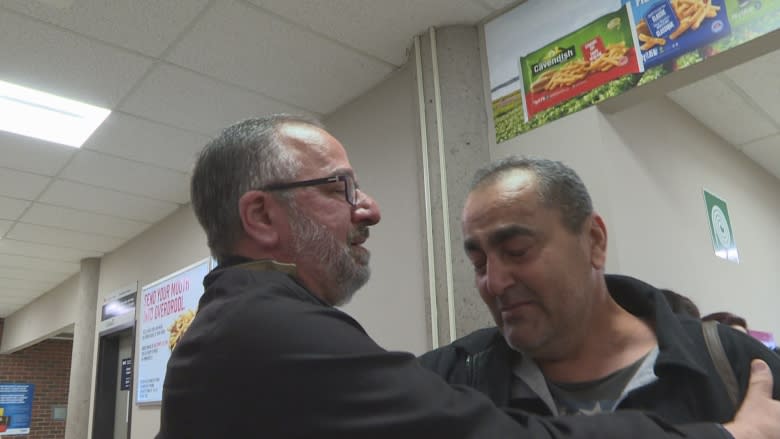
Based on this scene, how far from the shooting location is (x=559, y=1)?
2.39m

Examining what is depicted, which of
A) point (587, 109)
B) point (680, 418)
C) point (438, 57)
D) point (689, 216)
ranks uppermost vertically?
point (438, 57)

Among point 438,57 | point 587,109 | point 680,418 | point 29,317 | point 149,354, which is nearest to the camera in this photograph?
point 680,418

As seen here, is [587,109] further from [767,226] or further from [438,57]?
[767,226]

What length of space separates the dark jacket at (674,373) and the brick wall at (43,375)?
11400 millimetres

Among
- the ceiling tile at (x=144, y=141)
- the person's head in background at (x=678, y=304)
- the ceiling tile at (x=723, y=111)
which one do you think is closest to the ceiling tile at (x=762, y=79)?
the ceiling tile at (x=723, y=111)

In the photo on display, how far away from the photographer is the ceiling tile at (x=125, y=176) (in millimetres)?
3904

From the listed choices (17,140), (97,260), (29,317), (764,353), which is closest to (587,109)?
A: (764,353)

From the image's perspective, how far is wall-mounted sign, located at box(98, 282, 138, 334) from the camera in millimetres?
5297

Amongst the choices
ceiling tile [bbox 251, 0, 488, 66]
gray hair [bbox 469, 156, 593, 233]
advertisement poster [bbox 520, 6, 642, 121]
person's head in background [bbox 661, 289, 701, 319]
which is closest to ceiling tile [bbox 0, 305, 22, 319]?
ceiling tile [bbox 251, 0, 488, 66]

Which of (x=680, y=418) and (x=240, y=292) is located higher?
(x=240, y=292)

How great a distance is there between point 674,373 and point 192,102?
113 inches

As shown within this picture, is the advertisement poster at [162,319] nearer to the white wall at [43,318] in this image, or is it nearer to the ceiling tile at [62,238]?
the ceiling tile at [62,238]

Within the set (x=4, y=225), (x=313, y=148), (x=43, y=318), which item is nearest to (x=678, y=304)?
(x=313, y=148)

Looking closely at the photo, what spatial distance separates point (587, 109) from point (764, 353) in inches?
56.9
